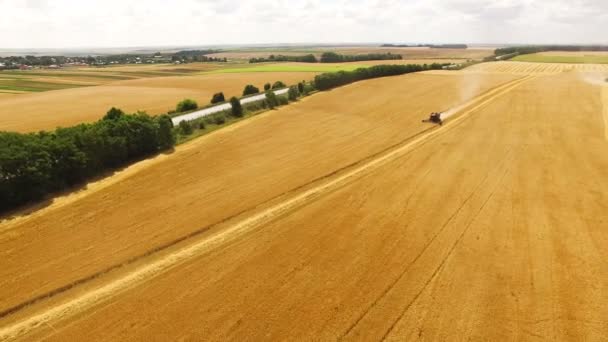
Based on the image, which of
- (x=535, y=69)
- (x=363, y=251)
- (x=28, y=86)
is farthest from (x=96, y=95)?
(x=535, y=69)


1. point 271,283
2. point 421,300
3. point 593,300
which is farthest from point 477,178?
point 271,283

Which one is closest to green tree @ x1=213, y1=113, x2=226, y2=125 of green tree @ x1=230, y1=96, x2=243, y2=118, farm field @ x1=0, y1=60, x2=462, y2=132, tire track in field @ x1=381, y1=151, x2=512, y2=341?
green tree @ x1=230, y1=96, x2=243, y2=118

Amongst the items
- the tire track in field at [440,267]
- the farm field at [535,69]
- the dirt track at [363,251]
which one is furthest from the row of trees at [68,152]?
the farm field at [535,69]

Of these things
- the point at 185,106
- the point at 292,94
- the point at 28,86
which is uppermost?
the point at 292,94

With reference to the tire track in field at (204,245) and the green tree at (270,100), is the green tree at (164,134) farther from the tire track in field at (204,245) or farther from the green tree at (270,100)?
the green tree at (270,100)

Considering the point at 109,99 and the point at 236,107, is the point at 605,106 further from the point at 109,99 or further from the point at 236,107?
the point at 109,99

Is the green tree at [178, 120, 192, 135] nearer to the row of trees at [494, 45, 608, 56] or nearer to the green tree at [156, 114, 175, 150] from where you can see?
the green tree at [156, 114, 175, 150]
